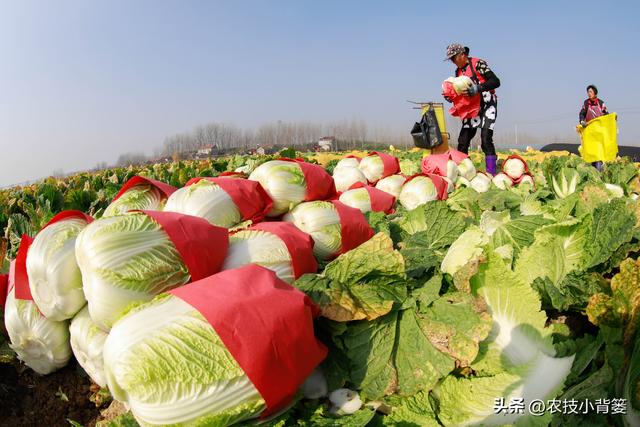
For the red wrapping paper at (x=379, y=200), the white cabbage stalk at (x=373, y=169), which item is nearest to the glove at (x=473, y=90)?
the white cabbage stalk at (x=373, y=169)

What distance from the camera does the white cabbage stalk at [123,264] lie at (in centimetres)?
190

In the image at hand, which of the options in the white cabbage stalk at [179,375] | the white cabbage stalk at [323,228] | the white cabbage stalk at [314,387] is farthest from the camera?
the white cabbage stalk at [323,228]

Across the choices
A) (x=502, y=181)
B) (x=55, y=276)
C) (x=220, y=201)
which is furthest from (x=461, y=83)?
(x=55, y=276)

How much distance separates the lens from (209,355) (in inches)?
61.2

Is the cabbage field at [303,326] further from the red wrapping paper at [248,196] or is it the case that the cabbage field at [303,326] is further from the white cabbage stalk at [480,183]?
the white cabbage stalk at [480,183]

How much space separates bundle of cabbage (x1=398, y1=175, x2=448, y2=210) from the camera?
17.0ft

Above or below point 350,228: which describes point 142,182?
above

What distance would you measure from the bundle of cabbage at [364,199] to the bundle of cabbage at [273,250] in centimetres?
202

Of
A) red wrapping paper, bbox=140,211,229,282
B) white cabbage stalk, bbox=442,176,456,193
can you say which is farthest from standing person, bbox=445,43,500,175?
red wrapping paper, bbox=140,211,229,282

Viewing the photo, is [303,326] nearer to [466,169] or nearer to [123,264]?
[123,264]

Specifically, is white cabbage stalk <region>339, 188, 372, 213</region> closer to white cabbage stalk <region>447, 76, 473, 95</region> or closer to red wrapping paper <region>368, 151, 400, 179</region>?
red wrapping paper <region>368, 151, 400, 179</region>

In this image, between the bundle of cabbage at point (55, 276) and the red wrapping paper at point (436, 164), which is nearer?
the bundle of cabbage at point (55, 276)

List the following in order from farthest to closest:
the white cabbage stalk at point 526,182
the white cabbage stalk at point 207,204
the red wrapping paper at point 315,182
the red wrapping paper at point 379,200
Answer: the white cabbage stalk at point 526,182 < the red wrapping paper at point 379,200 < the red wrapping paper at point 315,182 < the white cabbage stalk at point 207,204

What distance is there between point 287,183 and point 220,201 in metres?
0.64
